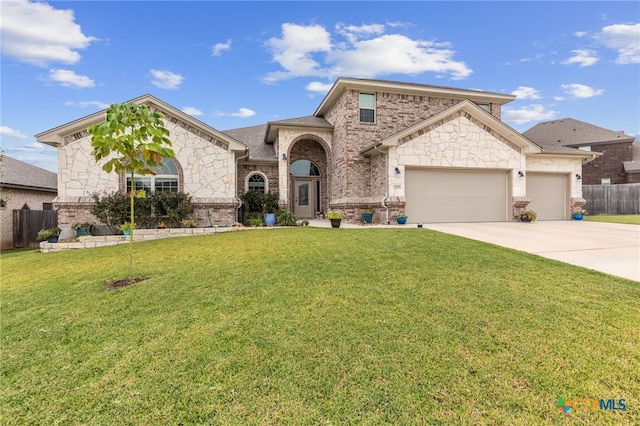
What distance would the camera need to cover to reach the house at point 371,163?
12477mm

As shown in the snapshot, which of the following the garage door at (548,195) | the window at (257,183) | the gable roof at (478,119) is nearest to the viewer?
the gable roof at (478,119)

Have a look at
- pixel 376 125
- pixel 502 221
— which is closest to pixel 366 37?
pixel 376 125

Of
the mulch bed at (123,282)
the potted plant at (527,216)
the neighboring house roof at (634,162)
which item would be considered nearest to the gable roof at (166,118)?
the mulch bed at (123,282)

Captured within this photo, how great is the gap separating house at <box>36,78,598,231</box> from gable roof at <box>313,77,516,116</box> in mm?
68

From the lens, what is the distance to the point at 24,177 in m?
16.2

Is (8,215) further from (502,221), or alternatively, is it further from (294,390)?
(502,221)

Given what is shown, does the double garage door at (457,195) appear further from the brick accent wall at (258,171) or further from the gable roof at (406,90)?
the brick accent wall at (258,171)

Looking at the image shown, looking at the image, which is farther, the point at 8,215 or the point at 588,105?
the point at 588,105

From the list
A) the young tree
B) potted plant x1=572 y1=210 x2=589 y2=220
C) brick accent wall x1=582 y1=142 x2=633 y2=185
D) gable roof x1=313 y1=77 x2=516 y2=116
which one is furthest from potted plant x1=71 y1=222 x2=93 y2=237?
brick accent wall x1=582 y1=142 x2=633 y2=185

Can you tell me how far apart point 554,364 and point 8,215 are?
2027 cm

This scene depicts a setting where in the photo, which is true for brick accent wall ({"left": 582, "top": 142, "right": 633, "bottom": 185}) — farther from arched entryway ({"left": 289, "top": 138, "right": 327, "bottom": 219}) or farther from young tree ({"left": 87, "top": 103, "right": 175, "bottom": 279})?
young tree ({"left": 87, "top": 103, "right": 175, "bottom": 279})

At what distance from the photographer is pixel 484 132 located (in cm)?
1419

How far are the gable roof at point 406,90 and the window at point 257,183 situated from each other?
18.7ft

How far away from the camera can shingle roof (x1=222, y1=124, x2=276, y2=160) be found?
1681 centimetres
